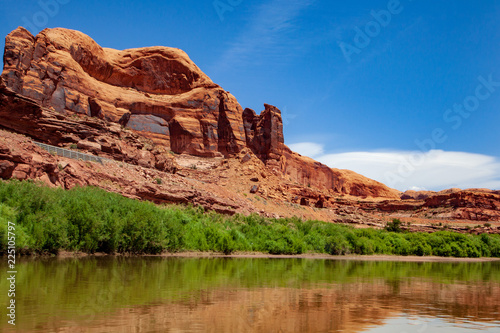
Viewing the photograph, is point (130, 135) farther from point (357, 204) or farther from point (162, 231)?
point (357, 204)

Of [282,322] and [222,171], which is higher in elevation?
[222,171]

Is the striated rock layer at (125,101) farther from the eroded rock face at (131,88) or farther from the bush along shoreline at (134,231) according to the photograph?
the bush along shoreline at (134,231)

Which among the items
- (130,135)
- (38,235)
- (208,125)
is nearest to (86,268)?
(38,235)

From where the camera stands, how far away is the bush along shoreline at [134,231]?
18.2 metres

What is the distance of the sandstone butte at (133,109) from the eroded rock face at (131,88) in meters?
0.14

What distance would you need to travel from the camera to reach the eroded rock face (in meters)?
50.1

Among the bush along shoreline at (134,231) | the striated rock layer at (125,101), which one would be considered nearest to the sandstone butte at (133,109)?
the striated rock layer at (125,101)

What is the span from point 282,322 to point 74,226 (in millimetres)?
14905

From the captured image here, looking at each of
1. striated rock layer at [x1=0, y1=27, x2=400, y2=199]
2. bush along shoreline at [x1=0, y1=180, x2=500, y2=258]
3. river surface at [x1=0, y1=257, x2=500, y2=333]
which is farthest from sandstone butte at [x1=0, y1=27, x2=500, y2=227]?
river surface at [x1=0, y1=257, x2=500, y2=333]

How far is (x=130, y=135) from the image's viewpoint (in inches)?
1810

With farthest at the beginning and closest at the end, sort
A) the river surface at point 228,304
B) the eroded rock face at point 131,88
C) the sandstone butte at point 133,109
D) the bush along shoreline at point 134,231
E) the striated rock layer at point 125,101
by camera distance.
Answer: the eroded rock face at point 131,88, the striated rock layer at point 125,101, the sandstone butte at point 133,109, the bush along shoreline at point 134,231, the river surface at point 228,304

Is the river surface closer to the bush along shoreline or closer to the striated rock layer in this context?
the bush along shoreline

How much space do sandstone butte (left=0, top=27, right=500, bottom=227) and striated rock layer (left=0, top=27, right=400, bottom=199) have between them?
0.11m

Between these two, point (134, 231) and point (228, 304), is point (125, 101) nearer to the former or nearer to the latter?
point (134, 231)
